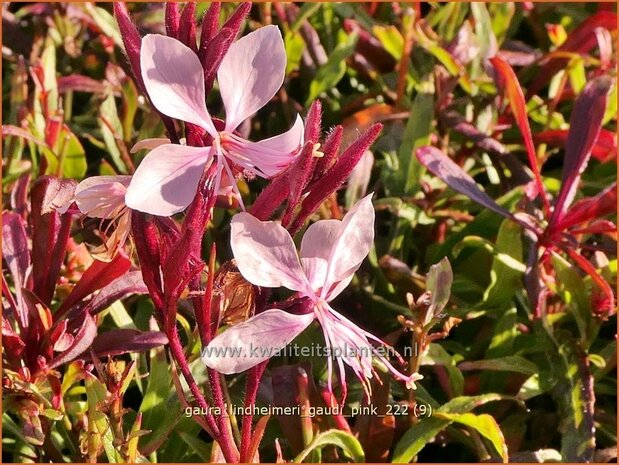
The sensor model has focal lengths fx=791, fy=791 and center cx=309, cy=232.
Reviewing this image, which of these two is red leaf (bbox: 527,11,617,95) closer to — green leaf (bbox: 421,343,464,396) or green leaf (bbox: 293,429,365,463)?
green leaf (bbox: 421,343,464,396)

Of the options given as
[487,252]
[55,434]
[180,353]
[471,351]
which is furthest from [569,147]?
[55,434]

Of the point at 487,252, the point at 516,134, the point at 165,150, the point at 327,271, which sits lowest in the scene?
the point at 487,252

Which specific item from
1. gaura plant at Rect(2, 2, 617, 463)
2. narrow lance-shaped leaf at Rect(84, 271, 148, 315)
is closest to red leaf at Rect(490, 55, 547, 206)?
gaura plant at Rect(2, 2, 617, 463)

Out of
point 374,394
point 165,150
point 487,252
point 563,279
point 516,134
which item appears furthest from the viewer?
point 516,134

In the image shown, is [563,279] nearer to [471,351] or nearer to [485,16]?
[471,351]

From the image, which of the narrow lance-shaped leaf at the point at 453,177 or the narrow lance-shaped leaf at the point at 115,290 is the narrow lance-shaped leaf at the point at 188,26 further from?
the narrow lance-shaped leaf at the point at 453,177

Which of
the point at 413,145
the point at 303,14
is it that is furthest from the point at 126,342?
the point at 303,14

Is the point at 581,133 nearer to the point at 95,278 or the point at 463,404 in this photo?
the point at 463,404
